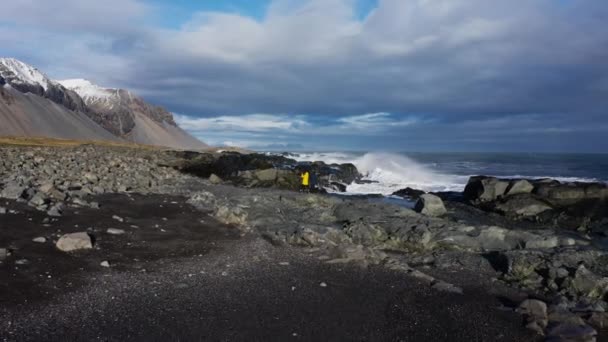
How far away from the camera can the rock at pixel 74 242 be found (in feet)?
30.8

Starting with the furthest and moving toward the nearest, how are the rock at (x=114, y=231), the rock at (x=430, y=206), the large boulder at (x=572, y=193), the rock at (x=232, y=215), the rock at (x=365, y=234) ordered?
the large boulder at (x=572, y=193)
the rock at (x=430, y=206)
the rock at (x=232, y=215)
the rock at (x=365, y=234)
the rock at (x=114, y=231)

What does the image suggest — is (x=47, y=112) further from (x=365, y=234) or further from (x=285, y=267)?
(x=285, y=267)

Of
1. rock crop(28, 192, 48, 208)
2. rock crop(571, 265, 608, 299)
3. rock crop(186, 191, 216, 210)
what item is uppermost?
rock crop(28, 192, 48, 208)

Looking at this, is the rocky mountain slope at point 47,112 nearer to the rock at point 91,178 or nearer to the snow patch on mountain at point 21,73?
the snow patch on mountain at point 21,73

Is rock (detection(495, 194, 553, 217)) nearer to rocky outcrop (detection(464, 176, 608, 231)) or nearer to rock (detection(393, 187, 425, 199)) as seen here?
rocky outcrop (detection(464, 176, 608, 231))

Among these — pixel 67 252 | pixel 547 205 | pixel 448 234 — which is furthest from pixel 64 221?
pixel 547 205

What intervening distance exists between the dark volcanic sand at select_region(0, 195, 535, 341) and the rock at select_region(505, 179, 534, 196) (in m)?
16.5

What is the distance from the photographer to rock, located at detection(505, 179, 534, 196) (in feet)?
76.6

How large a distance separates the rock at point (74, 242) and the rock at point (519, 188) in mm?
20478

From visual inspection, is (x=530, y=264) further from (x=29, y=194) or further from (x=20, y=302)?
(x=29, y=194)

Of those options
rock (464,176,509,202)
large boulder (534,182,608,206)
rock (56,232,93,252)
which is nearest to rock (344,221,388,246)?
rock (56,232,93,252)

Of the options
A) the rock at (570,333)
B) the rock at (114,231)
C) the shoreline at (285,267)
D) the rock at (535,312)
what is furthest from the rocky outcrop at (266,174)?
the rock at (570,333)

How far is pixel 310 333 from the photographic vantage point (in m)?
6.39

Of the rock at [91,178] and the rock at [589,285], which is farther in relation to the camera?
the rock at [91,178]
